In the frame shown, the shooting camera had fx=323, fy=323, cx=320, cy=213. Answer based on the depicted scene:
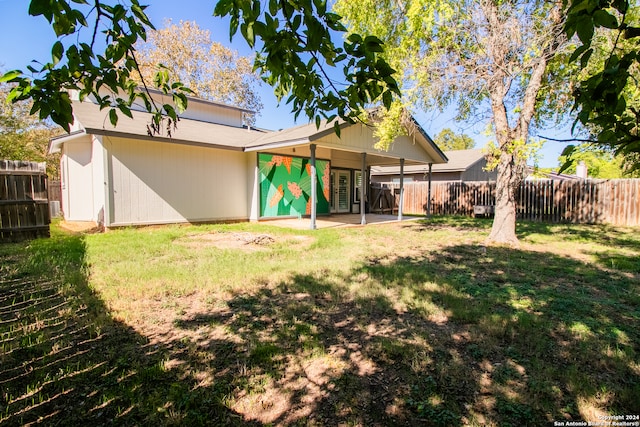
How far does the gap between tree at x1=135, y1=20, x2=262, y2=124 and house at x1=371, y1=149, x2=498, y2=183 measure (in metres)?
13.3

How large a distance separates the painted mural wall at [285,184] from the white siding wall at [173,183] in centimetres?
73

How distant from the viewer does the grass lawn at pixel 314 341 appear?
2027 millimetres

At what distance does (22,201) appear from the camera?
7348mm

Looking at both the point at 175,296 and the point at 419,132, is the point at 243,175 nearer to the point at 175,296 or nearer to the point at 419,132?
the point at 419,132

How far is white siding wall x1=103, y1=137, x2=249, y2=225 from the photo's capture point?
29.3ft

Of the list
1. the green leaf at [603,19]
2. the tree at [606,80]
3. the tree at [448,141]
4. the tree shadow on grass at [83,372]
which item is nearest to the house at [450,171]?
the tree at [448,141]

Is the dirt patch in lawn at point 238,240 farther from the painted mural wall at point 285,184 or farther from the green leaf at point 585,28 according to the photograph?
the green leaf at point 585,28

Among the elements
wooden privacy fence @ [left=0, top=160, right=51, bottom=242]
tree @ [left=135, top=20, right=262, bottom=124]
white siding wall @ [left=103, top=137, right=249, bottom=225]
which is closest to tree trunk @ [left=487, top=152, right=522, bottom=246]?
white siding wall @ [left=103, top=137, right=249, bottom=225]

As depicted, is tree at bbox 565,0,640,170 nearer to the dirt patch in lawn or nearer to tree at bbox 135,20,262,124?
the dirt patch in lawn

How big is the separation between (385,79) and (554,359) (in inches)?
101

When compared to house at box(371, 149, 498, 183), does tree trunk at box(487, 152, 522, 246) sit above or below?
below

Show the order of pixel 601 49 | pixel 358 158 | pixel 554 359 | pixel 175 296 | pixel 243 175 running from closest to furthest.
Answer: pixel 554 359, pixel 175 296, pixel 601 49, pixel 243 175, pixel 358 158

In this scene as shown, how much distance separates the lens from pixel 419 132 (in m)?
13.0

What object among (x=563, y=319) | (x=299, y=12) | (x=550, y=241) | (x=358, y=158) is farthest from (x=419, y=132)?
(x=299, y=12)
